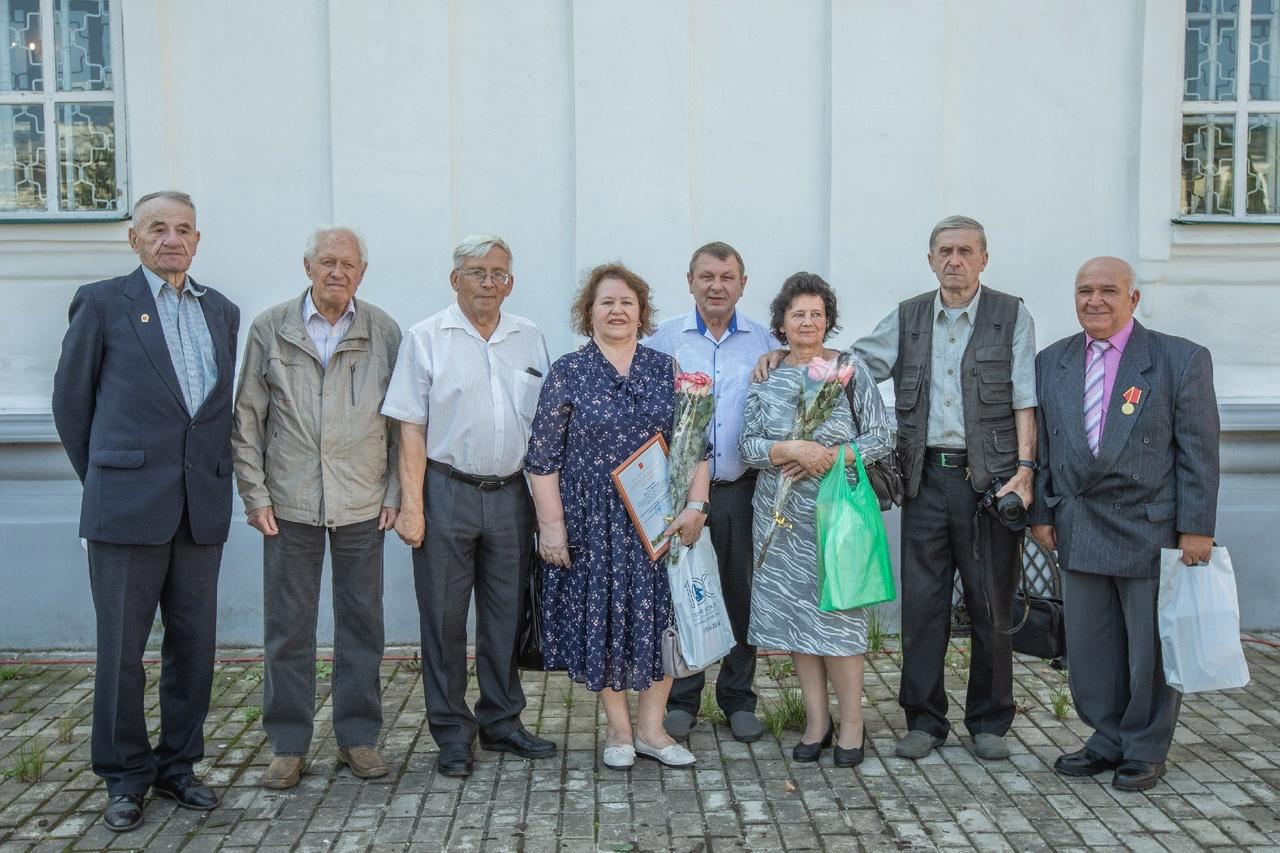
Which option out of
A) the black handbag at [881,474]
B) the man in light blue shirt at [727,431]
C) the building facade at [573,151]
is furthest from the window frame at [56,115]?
the black handbag at [881,474]

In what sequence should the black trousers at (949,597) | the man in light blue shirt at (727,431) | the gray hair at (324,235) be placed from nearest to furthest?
the gray hair at (324,235) → the black trousers at (949,597) → the man in light blue shirt at (727,431)

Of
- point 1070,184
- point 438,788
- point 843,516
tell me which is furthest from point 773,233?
point 438,788

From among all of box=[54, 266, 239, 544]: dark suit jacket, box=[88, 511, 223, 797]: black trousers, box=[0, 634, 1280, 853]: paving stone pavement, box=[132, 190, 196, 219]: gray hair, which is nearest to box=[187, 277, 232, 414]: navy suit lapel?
box=[54, 266, 239, 544]: dark suit jacket

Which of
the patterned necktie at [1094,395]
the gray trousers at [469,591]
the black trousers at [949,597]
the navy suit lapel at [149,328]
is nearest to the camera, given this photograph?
the navy suit lapel at [149,328]

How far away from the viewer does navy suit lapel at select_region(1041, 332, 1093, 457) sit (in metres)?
4.35

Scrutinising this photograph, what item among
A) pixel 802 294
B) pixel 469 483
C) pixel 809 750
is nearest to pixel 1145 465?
pixel 802 294

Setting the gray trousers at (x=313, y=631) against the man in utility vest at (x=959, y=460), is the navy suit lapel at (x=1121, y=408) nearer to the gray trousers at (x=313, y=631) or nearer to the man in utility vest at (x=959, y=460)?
the man in utility vest at (x=959, y=460)

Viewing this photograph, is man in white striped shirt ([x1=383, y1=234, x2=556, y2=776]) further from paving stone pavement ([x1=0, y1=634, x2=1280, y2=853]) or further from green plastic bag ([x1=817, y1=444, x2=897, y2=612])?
green plastic bag ([x1=817, y1=444, x2=897, y2=612])

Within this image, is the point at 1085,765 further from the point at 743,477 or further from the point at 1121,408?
the point at 743,477

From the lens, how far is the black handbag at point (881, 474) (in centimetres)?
442

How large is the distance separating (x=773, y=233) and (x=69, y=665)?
4109 millimetres

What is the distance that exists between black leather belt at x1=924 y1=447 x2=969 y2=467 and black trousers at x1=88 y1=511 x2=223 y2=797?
103 inches

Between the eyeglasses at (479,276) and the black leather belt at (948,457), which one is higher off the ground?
the eyeglasses at (479,276)

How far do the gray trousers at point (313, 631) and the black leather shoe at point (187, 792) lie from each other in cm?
29
